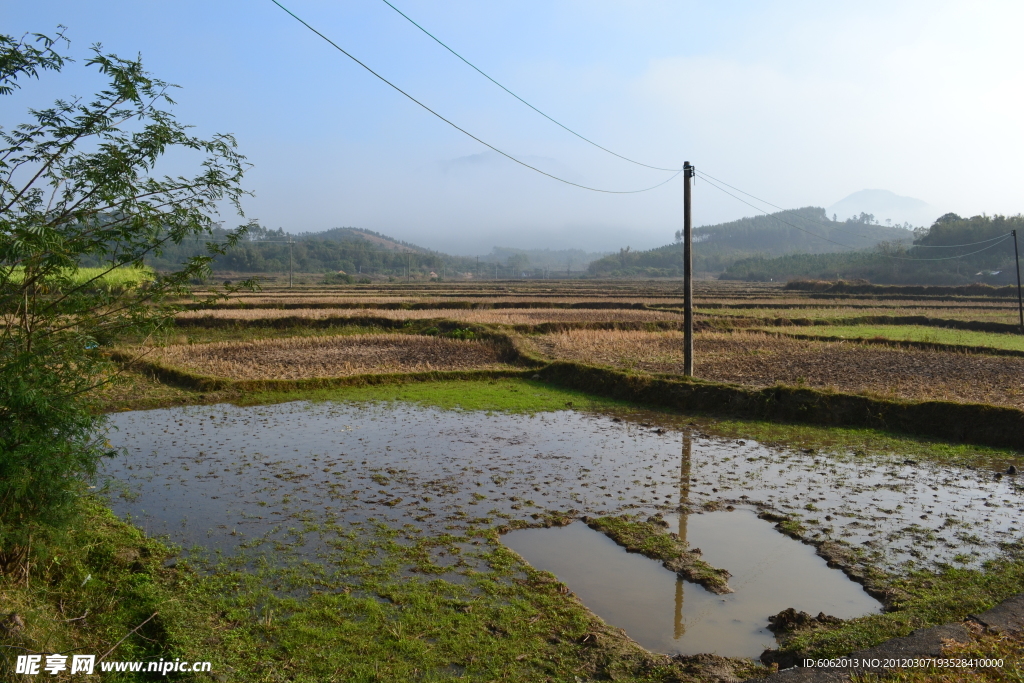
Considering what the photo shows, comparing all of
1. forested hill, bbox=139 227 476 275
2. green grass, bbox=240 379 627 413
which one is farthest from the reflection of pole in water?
forested hill, bbox=139 227 476 275

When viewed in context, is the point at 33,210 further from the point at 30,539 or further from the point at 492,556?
the point at 492,556

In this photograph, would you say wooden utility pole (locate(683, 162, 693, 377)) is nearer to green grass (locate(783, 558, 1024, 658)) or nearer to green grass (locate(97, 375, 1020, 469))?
green grass (locate(97, 375, 1020, 469))

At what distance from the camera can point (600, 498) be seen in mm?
7203

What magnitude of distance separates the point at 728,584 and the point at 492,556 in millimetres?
1889

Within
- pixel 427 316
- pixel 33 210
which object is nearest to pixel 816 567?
A: pixel 33 210

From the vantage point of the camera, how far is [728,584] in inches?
203

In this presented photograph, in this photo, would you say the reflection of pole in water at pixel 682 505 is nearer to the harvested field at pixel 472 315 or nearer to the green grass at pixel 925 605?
the green grass at pixel 925 605

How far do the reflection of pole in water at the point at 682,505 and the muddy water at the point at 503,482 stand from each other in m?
0.05

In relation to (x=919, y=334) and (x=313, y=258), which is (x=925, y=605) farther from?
(x=313, y=258)

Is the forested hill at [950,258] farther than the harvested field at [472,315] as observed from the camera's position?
Yes

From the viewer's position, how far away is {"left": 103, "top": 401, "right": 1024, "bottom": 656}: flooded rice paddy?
5.07 m

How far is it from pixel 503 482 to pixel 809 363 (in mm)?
10360

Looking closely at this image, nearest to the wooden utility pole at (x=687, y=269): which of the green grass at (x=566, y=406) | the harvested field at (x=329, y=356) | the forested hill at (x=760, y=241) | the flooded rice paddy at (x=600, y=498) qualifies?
the green grass at (x=566, y=406)

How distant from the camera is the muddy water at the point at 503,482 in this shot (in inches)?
246
